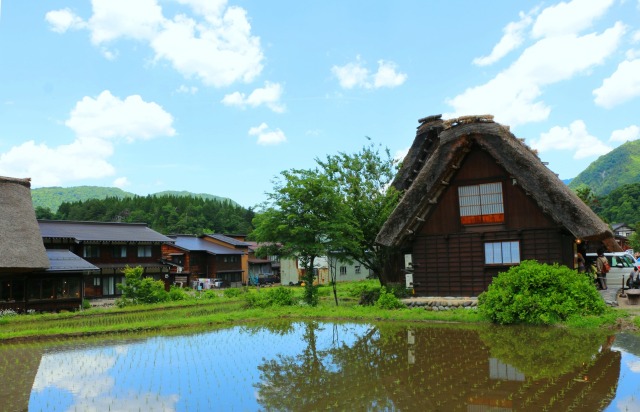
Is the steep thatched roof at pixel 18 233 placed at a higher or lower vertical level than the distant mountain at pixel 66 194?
lower

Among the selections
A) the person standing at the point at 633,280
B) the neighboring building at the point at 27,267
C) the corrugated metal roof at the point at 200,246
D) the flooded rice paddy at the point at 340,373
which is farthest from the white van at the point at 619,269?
the corrugated metal roof at the point at 200,246

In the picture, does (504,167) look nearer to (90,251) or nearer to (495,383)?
(495,383)

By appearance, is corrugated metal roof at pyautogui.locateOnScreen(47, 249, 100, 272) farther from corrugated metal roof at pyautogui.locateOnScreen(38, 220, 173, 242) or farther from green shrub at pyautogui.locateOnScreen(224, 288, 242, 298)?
green shrub at pyautogui.locateOnScreen(224, 288, 242, 298)

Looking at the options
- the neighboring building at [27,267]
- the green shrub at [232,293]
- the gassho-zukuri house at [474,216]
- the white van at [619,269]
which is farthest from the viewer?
the green shrub at [232,293]

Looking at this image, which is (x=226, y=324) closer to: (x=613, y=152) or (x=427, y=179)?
(x=427, y=179)

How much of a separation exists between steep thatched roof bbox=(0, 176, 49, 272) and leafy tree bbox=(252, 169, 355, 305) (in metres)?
10.6

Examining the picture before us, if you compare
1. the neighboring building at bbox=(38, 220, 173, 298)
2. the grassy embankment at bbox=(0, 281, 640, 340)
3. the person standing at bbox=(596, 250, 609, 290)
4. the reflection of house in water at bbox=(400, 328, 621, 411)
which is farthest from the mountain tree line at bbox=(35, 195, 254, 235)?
the reflection of house in water at bbox=(400, 328, 621, 411)

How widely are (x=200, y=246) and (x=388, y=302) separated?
31.3 m

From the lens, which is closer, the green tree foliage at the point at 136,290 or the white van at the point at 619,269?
the white van at the point at 619,269

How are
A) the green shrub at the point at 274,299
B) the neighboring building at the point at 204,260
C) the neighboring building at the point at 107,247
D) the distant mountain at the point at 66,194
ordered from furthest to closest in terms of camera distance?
1. the distant mountain at the point at 66,194
2. the neighboring building at the point at 204,260
3. the neighboring building at the point at 107,247
4. the green shrub at the point at 274,299

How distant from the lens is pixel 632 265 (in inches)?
837

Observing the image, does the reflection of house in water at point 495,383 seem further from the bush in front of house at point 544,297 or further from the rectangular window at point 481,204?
the rectangular window at point 481,204

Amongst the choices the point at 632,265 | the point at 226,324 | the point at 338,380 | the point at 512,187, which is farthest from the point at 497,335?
the point at 632,265

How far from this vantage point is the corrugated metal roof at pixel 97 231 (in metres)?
31.6
